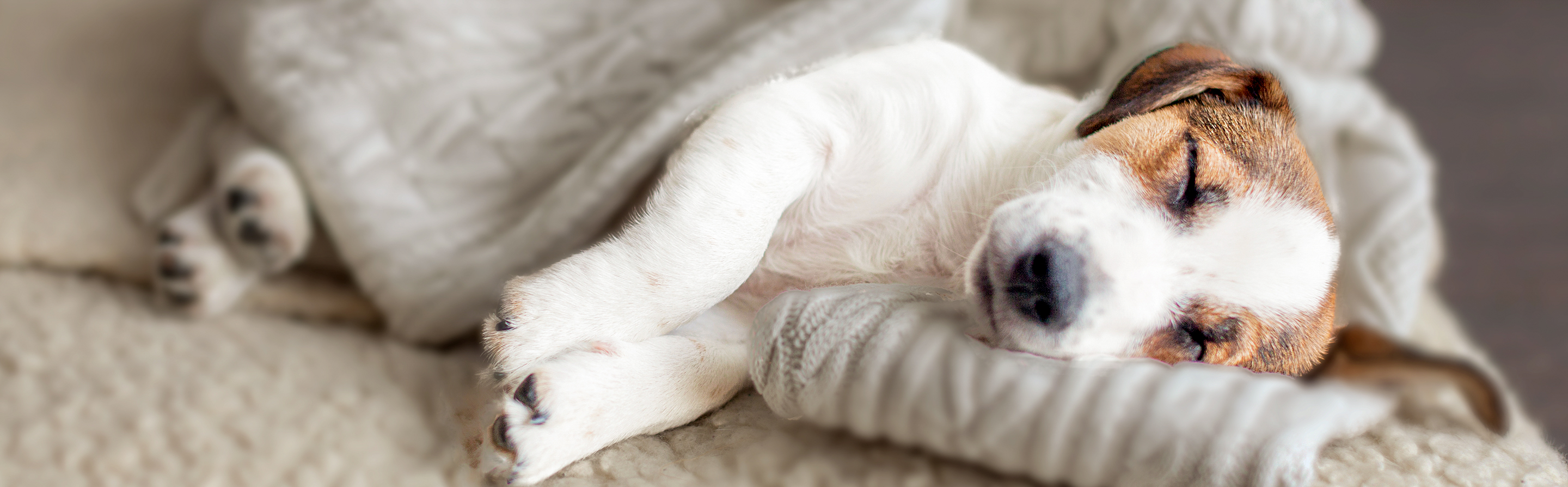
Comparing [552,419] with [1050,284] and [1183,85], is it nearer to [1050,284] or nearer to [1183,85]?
[1050,284]

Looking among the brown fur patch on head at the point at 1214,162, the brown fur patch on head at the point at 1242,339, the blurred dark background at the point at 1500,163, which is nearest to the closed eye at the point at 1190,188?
the brown fur patch on head at the point at 1214,162

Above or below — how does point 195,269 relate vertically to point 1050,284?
below

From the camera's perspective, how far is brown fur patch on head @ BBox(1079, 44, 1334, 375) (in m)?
1.01

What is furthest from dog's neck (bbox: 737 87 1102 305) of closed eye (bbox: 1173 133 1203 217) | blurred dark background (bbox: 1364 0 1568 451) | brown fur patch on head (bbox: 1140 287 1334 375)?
blurred dark background (bbox: 1364 0 1568 451)

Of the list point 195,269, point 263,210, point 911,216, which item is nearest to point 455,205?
point 263,210

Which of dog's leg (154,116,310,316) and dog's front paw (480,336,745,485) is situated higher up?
dog's front paw (480,336,745,485)

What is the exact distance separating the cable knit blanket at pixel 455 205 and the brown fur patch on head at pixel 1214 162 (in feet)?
0.57

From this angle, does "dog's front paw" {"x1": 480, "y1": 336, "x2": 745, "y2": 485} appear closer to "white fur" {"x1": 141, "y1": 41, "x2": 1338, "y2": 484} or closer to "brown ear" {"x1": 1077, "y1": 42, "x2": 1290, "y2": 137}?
"white fur" {"x1": 141, "y1": 41, "x2": 1338, "y2": 484}

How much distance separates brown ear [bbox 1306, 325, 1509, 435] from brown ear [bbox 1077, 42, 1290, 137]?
13.8 inches

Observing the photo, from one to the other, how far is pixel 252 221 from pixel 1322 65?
209 centimetres

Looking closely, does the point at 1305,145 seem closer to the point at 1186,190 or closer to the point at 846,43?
the point at 1186,190

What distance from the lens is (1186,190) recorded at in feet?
3.43

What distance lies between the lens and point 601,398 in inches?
33.8

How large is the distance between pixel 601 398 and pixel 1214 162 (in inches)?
31.2
